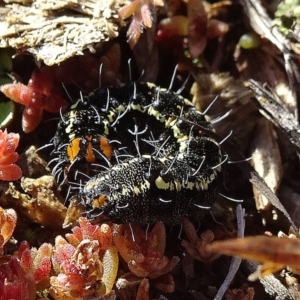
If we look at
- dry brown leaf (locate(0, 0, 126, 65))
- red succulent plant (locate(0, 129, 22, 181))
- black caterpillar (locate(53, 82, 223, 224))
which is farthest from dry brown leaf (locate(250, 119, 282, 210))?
red succulent plant (locate(0, 129, 22, 181))

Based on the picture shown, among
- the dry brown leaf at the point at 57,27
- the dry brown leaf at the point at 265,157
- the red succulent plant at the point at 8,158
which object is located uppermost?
the dry brown leaf at the point at 57,27

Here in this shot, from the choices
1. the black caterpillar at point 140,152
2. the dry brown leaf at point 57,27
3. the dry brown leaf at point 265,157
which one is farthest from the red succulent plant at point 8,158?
the dry brown leaf at point 265,157

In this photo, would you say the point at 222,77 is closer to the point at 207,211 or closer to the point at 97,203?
the point at 207,211

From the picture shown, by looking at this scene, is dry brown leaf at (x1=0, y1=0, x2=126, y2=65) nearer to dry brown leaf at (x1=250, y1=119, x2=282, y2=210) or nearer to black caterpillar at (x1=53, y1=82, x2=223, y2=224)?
black caterpillar at (x1=53, y1=82, x2=223, y2=224)

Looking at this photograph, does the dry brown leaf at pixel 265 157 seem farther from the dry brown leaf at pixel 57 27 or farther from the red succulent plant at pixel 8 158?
the red succulent plant at pixel 8 158

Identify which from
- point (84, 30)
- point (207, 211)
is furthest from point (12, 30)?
point (207, 211)

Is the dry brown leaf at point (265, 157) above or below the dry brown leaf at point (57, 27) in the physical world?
below

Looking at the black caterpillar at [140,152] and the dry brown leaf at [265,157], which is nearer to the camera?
the black caterpillar at [140,152]

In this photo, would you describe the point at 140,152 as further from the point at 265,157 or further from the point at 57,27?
the point at 57,27

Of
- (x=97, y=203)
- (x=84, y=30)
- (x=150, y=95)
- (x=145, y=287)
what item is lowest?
(x=145, y=287)
